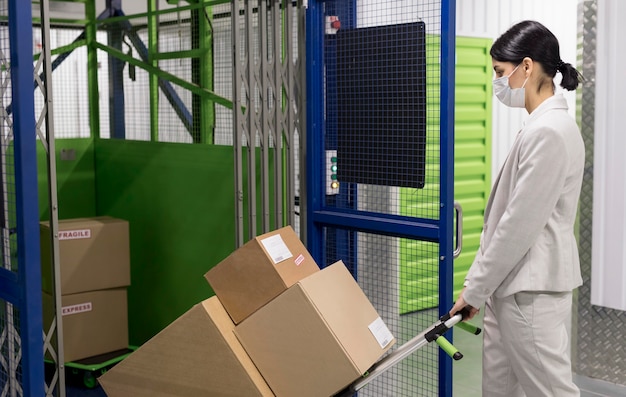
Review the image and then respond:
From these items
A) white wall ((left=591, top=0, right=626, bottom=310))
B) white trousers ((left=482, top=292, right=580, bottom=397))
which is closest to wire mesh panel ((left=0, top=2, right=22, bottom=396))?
white trousers ((left=482, top=292, right=580, bottom=397))

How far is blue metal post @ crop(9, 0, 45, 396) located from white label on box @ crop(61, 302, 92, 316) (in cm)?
155

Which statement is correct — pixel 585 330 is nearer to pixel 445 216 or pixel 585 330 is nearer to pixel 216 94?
pixel 445 216

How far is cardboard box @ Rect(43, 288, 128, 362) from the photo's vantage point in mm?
4703

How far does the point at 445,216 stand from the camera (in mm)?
3342

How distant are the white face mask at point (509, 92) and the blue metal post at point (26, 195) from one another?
172 centimetres

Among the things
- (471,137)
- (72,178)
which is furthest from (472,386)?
(72,178)

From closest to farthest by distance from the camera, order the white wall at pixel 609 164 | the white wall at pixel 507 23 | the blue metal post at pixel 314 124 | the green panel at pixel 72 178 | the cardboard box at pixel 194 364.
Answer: the cardboard box at pixel 194 364
the blue metal post at pixel 314 124
the white wall at pixel 609 164
the green panel at pixel 72 178
the white wall at pixel 507 23

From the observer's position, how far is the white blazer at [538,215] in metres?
2.63

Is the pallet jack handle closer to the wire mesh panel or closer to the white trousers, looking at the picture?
the white trousers

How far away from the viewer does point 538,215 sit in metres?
2.64

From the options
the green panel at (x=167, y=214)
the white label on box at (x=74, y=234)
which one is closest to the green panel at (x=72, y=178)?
the green panel at (x=167, y=214)

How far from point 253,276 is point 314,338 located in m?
0.36

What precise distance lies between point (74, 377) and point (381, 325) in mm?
2539

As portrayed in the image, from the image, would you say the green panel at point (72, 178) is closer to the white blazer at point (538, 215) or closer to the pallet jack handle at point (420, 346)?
the pallet jack handle at point (420, 346)
